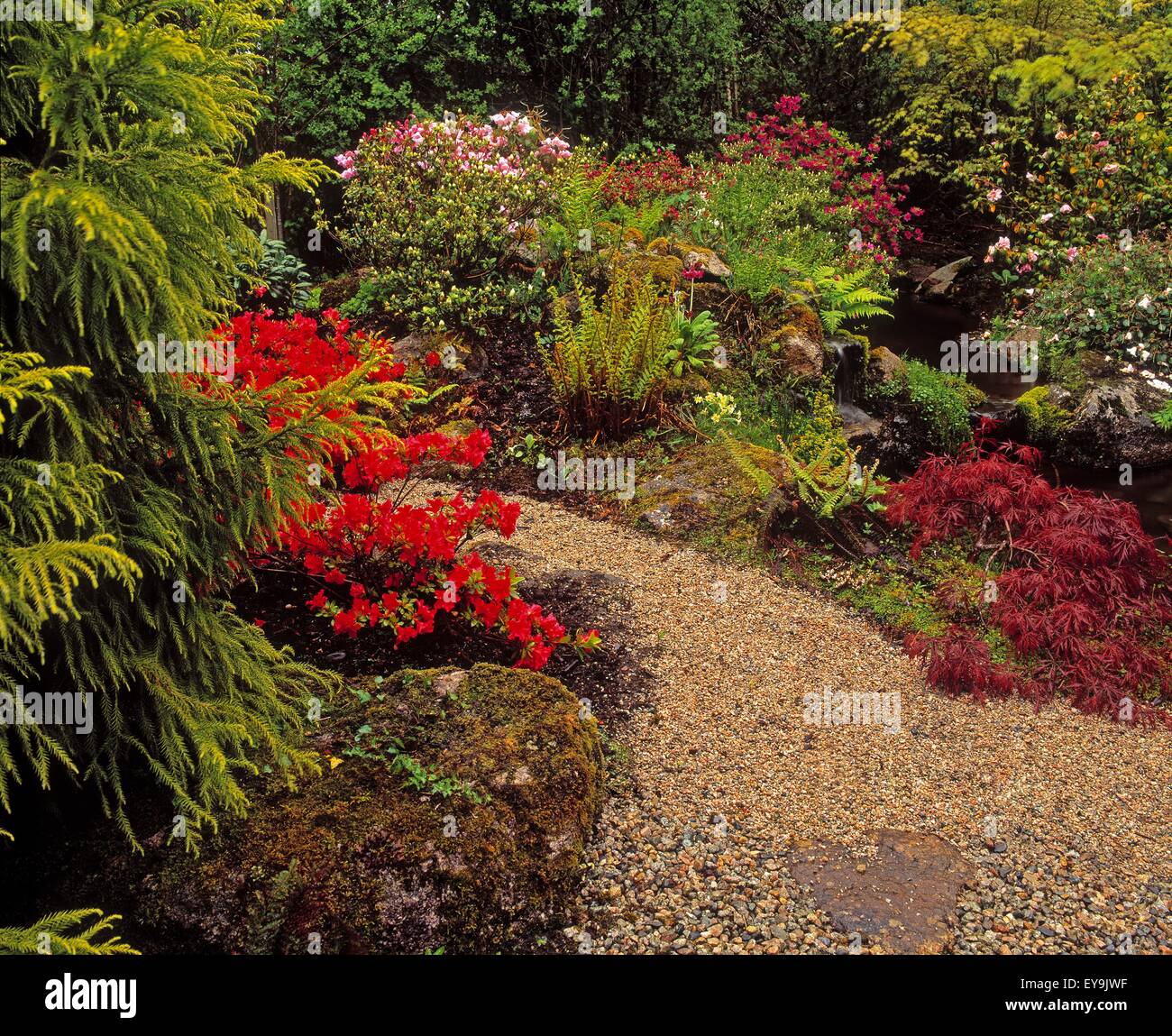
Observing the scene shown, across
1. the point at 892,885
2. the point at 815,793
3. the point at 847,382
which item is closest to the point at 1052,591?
the point at 815,793

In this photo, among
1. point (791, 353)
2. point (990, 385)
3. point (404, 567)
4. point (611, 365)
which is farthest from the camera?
point (990, 385)

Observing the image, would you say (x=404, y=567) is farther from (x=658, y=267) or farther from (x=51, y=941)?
(x=658, y=267)

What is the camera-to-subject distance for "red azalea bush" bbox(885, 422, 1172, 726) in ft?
14.8

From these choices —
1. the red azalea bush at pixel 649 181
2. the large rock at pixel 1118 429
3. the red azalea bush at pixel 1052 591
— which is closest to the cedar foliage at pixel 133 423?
the red azalea bush at pixel 1052 591

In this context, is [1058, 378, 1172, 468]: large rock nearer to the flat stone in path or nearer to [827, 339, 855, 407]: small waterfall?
[827, 339, 855, 407]: small waterfall

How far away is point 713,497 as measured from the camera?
5.70 meters

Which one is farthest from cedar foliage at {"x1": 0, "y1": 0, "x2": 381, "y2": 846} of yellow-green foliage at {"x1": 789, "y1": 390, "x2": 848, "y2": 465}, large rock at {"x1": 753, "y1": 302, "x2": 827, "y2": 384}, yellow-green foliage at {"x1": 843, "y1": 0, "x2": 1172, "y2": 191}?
yellow-green foliage at {"x1": 843, "y1": 0, "x2": 1172, "y2": 191}

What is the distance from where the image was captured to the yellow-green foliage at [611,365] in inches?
245

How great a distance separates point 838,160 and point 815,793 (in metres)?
9.93

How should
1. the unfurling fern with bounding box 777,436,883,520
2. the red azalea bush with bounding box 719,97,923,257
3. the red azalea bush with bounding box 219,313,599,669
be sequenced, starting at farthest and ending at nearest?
the red azalea bush with bounding box 719,97,923,257 → the unfurling fern with bounding box 777,436,883,520 → the red azalea bush with bounding box 219,313,599,669

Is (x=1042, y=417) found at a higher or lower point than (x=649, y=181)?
lower

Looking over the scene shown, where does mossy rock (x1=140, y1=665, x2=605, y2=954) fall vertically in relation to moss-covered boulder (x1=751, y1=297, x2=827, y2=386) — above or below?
below

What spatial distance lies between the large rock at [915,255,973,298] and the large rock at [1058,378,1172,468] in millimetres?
3554

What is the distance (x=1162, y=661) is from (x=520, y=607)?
338cm
